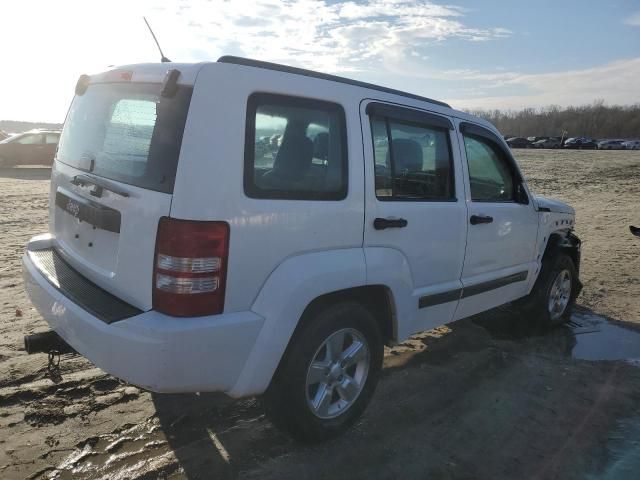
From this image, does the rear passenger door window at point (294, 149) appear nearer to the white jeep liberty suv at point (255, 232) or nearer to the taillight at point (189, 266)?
the white jeep liberty suv at point (255, 232)

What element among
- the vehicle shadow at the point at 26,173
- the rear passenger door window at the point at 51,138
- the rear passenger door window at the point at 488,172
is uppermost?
the rear passenger door window at the point at 51,138

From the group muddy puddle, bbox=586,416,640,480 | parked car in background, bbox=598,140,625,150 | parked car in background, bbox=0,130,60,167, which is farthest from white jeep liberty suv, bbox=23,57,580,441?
parked car in background, bbox=598,140,625,150

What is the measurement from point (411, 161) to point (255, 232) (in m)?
1.39

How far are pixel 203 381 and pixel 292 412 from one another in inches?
24.1

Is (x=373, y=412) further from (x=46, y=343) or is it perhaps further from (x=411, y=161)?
(x=46, y=343)

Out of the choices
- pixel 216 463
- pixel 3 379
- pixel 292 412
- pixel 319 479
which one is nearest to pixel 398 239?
pixel 292 412

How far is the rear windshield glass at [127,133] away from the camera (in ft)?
7.77

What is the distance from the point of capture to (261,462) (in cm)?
283

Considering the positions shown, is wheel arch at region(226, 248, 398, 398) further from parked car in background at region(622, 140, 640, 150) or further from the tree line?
the tree line

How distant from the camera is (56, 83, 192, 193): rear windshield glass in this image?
2369 mm

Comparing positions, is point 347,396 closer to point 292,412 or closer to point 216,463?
point 292,412

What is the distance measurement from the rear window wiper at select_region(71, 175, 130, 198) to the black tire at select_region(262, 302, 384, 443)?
3.84ft

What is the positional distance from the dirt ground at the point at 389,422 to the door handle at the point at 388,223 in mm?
1286

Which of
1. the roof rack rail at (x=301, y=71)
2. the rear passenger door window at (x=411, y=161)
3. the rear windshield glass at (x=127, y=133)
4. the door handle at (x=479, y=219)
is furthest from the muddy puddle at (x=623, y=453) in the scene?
the rear windshield glass at (x=127, y=133)
